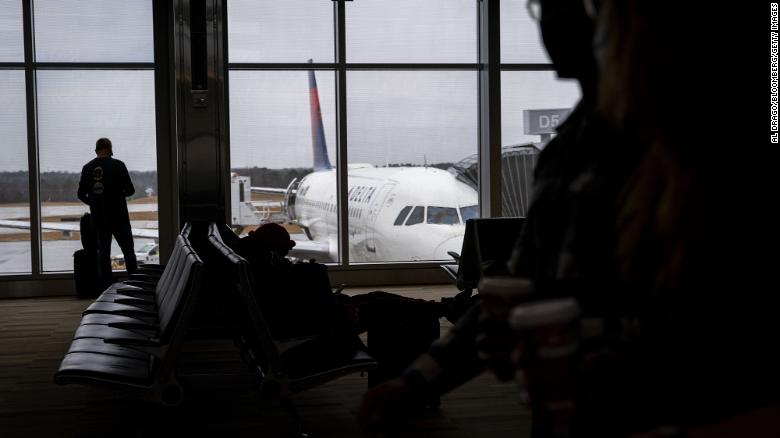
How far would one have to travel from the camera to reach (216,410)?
15.0ft

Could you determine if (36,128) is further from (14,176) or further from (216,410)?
(216,410)

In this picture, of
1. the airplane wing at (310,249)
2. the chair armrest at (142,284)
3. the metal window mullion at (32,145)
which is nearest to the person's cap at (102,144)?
the metal window mullion at (32,145)

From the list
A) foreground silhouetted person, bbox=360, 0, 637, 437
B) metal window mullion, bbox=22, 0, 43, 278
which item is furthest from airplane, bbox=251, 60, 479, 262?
foreground silhouetted person, bbox=360, 0, 637, 437

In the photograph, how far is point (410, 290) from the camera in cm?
959

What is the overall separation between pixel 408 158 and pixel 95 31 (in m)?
3.67

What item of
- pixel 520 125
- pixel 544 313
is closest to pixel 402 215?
pixel 520 125

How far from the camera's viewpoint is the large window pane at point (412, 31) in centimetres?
995

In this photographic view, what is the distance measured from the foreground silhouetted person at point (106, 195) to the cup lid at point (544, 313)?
825 centimetres

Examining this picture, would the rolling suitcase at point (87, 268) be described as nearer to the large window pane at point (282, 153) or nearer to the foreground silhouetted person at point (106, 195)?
the foreground silhouetted person at point (106, 195)

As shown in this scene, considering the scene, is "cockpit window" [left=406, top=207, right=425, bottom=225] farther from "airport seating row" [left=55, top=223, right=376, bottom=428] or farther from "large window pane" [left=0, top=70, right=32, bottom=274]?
"airport seating row" [left=55, top=223, right=376, bottom=428]

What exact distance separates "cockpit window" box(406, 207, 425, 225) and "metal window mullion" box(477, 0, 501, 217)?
0.72 m

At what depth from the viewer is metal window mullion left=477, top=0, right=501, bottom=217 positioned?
33.0 ft

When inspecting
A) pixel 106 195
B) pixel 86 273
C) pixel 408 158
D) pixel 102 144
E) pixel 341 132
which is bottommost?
pixel 86 273

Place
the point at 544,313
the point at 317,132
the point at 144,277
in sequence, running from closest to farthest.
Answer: the point at 544,313 → the point at 144,277 → the point at 317,132
